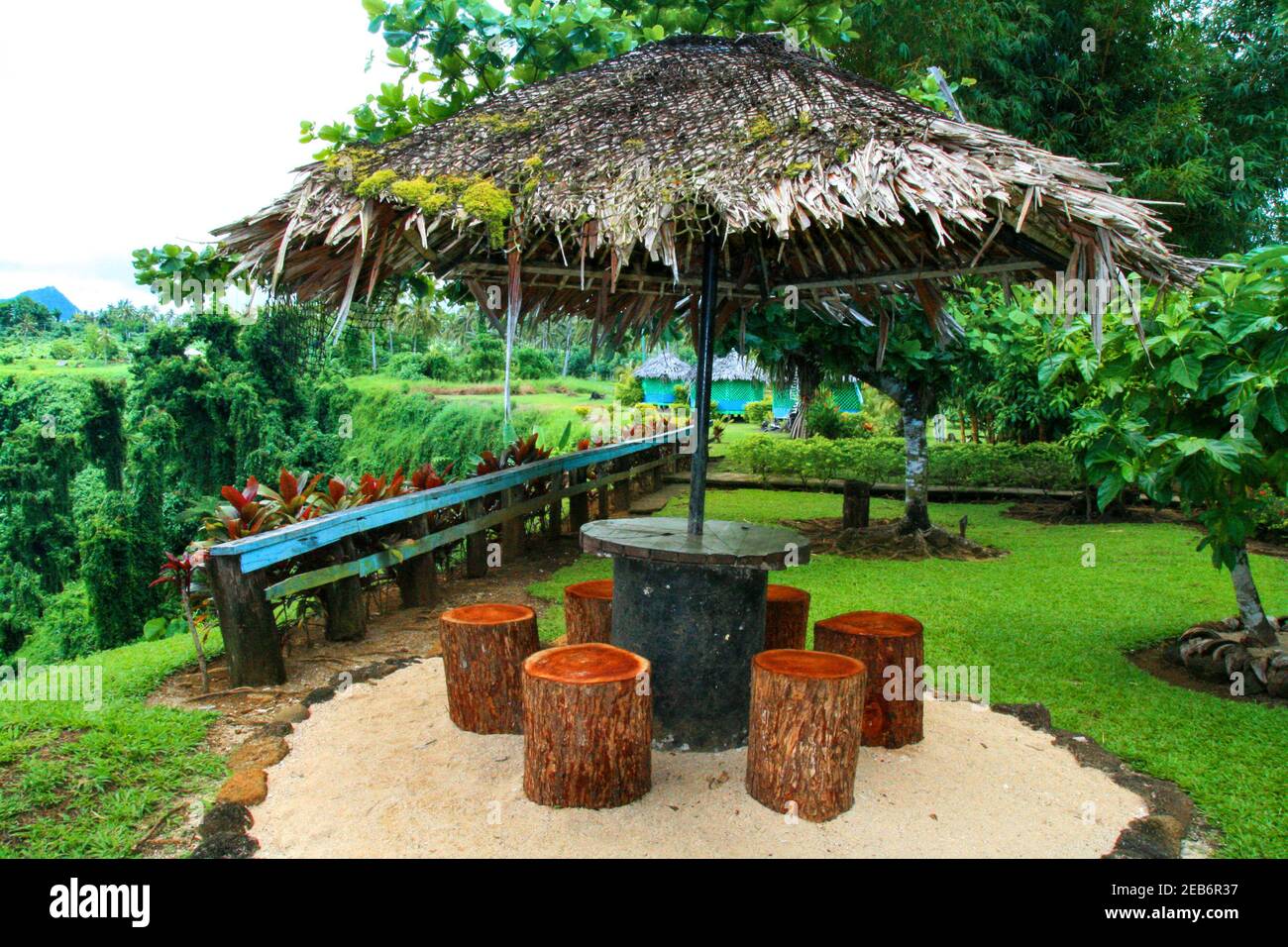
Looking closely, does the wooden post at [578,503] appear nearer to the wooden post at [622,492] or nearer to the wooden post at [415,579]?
the wooden post at [622,492]

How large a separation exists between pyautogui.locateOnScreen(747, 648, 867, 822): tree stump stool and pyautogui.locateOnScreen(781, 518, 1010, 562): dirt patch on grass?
20.4 ft

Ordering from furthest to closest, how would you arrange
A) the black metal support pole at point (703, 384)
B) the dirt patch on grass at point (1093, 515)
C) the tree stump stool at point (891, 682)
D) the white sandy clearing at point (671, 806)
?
the dirt patch on grass at point (1093, 515), the black metal support pole at point (703, 384), the tree stump stool at point (891, 682), the white sandy clearing at point (671, 806)

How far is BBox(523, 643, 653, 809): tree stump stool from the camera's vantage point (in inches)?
130

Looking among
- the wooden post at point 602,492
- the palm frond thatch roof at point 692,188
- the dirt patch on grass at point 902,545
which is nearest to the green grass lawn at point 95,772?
the palm frond thatch roof at point 692,188

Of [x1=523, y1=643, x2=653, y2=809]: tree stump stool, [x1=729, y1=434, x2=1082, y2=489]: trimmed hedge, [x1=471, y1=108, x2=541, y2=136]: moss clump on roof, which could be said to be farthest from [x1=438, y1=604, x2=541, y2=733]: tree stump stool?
[x1=729, y1=434, x2=1082, y2=489]: trimmed hedge

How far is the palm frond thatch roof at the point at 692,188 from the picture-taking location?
3346mm

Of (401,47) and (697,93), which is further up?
(401,47)

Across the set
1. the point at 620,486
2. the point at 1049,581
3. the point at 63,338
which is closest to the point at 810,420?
the point at 620,486

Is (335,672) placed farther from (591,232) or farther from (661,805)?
(591,232)

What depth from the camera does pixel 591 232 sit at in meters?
3.48

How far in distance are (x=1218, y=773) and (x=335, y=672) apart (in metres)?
4.62

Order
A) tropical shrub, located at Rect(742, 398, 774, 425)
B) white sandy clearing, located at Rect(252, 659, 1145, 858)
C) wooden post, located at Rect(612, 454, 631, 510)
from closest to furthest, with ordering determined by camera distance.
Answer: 1. white sandy clearing, located at Rect(252, 659, 1145, 858)
2. wooden post, located at Rect(612, 454, 631, 510)
3. tropical shrub, located at Rect(742, 398, 774, 425)

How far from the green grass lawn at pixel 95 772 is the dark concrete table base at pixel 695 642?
194cm

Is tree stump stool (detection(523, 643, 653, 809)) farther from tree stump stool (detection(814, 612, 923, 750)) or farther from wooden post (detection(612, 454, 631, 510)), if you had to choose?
wooden post (detection(612, 454, 631, 510))
